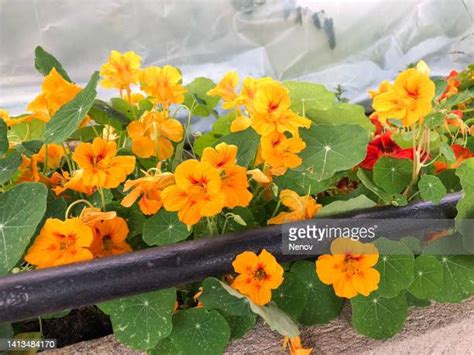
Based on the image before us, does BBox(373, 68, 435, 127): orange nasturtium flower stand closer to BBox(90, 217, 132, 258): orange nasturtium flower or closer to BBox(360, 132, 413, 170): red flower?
BBox(360, 132, 413, 170): red flower

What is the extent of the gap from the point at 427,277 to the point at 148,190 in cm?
37

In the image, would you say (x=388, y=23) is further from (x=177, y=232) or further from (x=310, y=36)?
(x=177, y=232)

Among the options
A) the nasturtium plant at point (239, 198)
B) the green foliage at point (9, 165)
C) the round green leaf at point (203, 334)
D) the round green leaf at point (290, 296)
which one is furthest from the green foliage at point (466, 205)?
the green foliage at point (9, 165)

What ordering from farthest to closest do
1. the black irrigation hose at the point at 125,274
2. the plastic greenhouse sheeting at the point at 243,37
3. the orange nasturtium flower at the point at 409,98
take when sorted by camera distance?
the plastic greenhouse sheeting at the point at 243,37
the orange nasturtium flower at the point at 409,98
the black irrigation hose at the point at 125,274

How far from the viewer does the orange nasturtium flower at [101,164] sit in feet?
1.99

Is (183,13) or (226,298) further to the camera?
(183,13)

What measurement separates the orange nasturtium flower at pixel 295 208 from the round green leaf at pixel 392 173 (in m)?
0.09

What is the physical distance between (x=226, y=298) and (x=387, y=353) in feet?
0.76

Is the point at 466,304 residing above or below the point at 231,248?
below

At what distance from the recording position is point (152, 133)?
2.33 feet

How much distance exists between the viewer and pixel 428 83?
23.8 inches

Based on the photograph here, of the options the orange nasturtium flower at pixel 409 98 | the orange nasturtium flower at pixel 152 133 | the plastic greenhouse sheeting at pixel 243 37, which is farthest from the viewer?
the plastic greenhouse sheeting at pixel 243 37

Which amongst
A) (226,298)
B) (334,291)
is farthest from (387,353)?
(226,298)

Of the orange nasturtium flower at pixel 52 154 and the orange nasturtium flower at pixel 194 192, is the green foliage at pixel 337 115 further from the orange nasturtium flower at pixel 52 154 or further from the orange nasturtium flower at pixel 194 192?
the orange nasturtium flower at pixel 52 154
